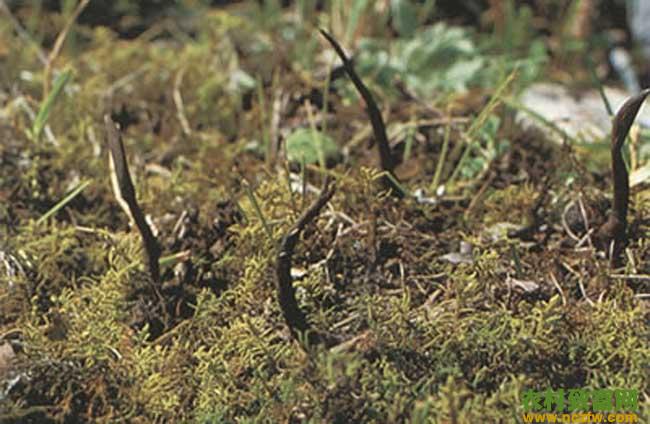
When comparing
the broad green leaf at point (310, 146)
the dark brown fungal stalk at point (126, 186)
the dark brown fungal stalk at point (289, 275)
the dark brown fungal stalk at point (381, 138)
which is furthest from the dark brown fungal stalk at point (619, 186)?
the dark brown fungal stalk at point (126, 186)

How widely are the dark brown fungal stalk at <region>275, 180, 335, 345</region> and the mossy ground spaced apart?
5 centimetres

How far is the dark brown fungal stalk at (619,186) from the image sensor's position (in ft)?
5.75

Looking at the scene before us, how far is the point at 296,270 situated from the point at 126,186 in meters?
0.42

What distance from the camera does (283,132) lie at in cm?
264

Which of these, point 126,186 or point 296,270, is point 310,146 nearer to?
point 296,270

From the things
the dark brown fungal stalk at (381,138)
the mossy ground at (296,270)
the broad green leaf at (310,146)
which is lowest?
the mossy ground at (296,270)

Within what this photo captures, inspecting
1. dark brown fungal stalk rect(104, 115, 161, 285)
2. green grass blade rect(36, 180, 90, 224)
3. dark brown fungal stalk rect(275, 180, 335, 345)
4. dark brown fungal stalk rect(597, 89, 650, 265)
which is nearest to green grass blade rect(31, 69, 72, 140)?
green grass blade rect(36, 180, 90, 224)

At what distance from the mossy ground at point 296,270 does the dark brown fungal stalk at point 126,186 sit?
0.07 meters

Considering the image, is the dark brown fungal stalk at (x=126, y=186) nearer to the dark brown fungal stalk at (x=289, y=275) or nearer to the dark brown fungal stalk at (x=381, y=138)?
the dark brown fungal stalk at (x=289, y=275)

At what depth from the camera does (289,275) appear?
1722 mm

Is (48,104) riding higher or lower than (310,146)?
higher

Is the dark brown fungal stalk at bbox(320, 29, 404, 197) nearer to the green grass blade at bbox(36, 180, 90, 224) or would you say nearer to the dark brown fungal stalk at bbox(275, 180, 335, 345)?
the dark brown fungal stalk at bbox(275, 180, 335, 345)

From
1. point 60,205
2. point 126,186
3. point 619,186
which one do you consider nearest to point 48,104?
point 60,205

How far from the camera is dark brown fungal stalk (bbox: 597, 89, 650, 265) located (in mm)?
1752
